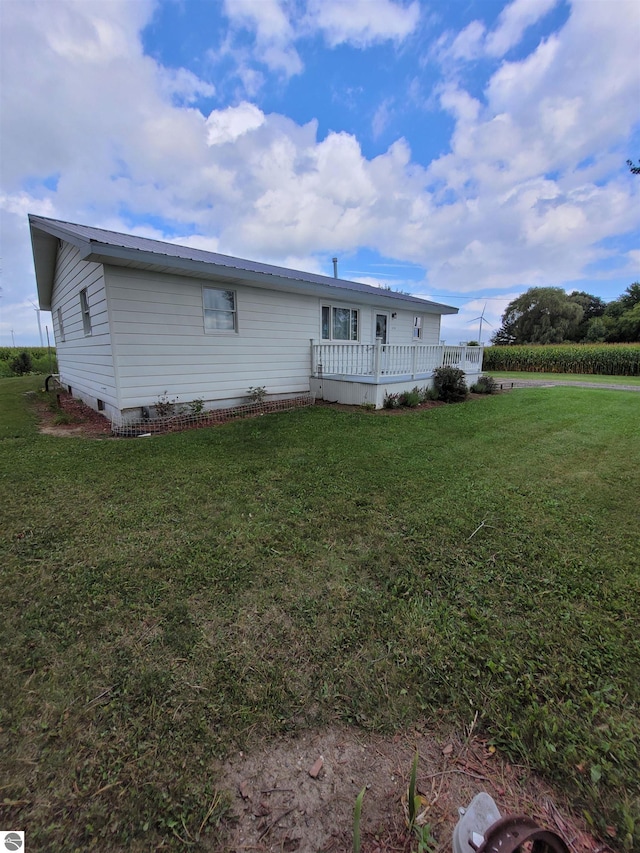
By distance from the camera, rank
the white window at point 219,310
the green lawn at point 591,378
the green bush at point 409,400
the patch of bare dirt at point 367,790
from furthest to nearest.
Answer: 1. the green lawn at point 591,378
2. the green bush at point 409,400
3. the white window at point 219,310
4. the patch of bare dirt at point 367,790

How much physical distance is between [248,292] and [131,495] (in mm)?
6004

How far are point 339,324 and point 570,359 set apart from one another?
836 inches

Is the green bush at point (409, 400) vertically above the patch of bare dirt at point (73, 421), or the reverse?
the green bush at point (409, 400)

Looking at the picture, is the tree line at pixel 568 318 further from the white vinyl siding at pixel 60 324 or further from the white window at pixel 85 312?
the white vinyl siding at pixel 60 324

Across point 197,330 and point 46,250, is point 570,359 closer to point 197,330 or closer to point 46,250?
point 197,330

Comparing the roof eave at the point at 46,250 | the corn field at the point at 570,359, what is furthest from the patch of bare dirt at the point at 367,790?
the corn field at the point at 570,359

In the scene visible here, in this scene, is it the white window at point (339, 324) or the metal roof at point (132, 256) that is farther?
the white window at point (339, 324)

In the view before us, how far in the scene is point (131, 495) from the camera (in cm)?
386

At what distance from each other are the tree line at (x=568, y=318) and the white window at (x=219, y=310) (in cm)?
4005

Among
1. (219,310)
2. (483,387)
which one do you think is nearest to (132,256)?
(219,310)

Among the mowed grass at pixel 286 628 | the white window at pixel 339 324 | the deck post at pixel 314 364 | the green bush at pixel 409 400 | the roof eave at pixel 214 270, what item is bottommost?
the mowed grass at pixel 286 628

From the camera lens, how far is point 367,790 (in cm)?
132

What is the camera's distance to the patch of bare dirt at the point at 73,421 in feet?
22.0

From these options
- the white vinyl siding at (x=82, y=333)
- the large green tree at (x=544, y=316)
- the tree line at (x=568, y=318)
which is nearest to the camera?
the white vinyl siding at (x=82, y=333)
